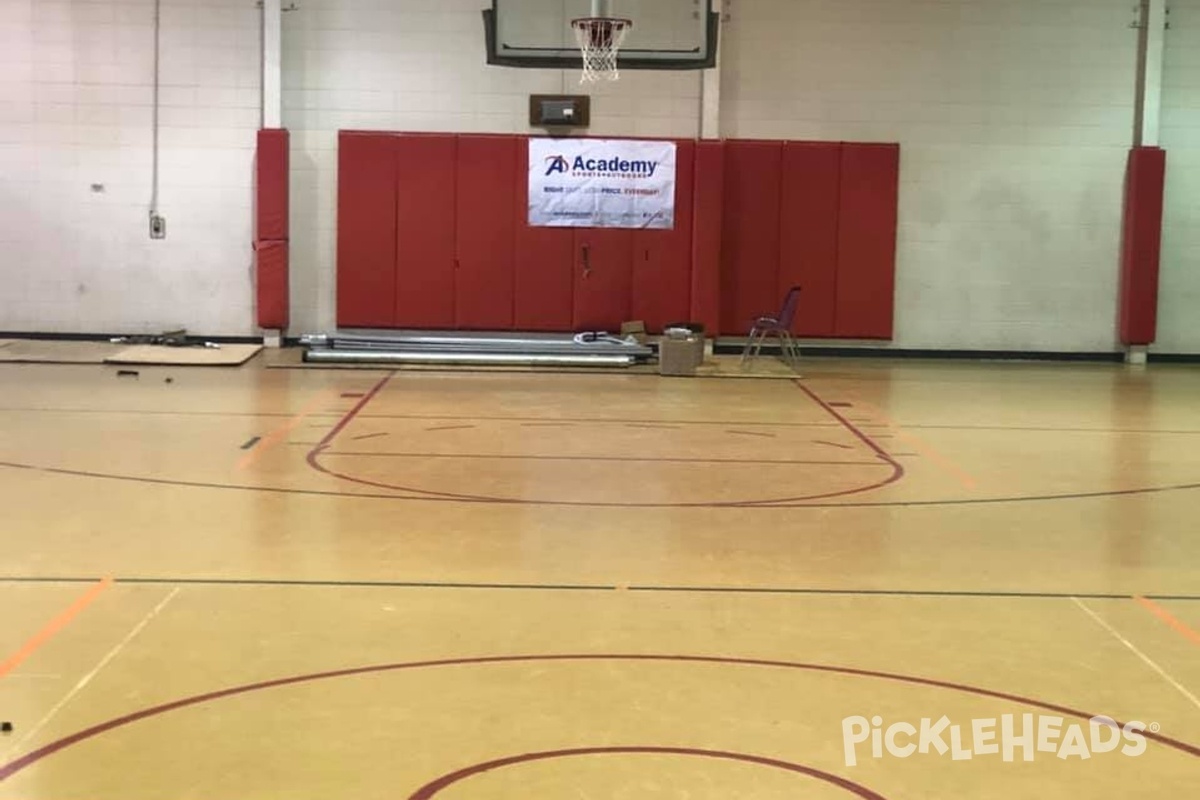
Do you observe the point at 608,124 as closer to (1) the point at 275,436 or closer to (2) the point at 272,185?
(2) the point at 272,185

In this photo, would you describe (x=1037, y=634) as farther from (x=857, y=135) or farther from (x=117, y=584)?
(x=857, y=135)

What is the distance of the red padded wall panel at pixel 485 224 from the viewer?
15992 mm

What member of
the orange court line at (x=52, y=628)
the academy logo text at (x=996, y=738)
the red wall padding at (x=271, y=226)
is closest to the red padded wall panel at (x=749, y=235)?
the red wall padding at (x=271, y=226)

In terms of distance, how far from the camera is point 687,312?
53.0 ft

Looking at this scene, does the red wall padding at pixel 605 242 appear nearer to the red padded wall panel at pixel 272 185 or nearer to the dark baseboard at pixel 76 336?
the red padded wall panel at pixel 272 185

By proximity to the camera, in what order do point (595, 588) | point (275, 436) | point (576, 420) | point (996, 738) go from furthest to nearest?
1. point (576, 420)
2. point (275, 436)
3. point (595, 588)
4. point (996, 738)

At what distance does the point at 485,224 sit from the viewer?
52.6ft

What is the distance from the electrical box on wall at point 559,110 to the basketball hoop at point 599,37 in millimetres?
2370

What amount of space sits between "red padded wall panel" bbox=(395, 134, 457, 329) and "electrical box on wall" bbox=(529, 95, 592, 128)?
1056mm

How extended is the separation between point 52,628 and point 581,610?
5.71ft

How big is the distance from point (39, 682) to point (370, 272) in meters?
12.7

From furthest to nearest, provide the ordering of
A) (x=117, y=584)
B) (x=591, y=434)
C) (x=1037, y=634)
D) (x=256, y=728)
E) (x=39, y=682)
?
(x=591, y=434) → (x=117, y=584) → (x=1037, y=634) → (x=39, y=682) → (x=256, y=728)

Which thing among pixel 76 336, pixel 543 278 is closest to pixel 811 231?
pixel 543 278

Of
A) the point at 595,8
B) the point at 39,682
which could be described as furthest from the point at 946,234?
the point at 39,682
